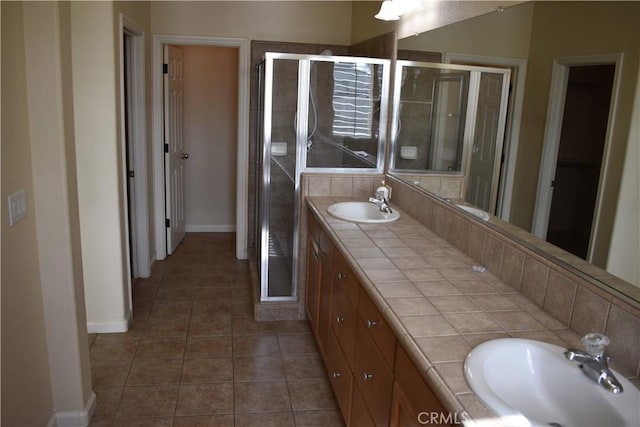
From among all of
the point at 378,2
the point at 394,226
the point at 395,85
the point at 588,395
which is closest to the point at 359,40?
the point at 378,2

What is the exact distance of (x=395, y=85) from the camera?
11.4 ft

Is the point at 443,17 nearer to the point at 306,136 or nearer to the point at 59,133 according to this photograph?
the point at 306,136

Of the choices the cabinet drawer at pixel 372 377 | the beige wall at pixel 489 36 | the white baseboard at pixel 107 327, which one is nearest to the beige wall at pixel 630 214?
the beige wall at pixel 489 36

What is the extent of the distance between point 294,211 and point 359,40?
69.5 inches

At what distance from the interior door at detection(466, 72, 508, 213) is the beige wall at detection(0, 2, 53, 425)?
1947 millimetres

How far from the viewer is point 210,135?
5.71 metres

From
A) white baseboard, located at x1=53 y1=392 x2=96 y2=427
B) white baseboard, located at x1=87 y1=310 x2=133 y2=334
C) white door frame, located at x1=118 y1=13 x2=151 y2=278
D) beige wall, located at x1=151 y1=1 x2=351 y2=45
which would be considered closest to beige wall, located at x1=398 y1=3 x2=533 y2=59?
beige wall, located at x1=151 y1=1 x2=351 y2=45

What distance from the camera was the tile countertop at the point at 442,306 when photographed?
54.1 inches

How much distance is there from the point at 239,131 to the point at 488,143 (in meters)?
2.93

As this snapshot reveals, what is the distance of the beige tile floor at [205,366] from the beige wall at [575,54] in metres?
1.54

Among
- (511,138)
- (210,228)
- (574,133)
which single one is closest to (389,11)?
(511,138)

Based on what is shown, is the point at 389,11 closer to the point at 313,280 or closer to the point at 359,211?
the point at 359,211

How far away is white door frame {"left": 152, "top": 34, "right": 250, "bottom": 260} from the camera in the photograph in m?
4.56

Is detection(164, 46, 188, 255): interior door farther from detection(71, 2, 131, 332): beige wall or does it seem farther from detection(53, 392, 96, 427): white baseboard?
detection(53, 392, 96, 427): white baseboard
